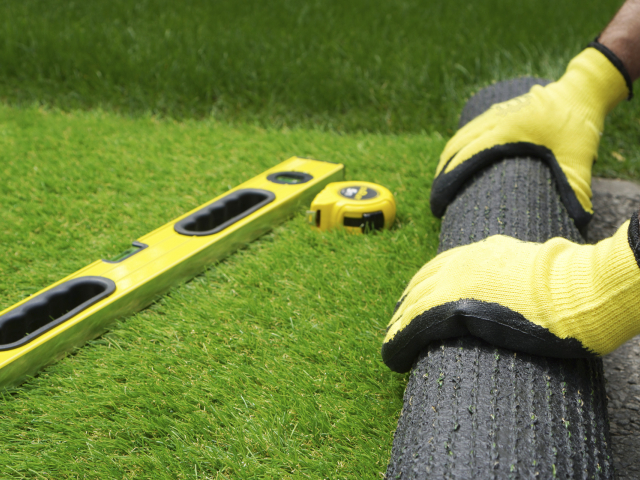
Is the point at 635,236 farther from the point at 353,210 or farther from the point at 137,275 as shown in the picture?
the point at 137,275

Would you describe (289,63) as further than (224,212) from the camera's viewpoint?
Yes

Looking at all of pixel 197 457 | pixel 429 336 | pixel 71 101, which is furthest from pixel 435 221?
pixel 71 101

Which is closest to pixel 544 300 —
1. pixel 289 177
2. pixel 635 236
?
pixel 635 236

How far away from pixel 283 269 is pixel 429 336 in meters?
0.85

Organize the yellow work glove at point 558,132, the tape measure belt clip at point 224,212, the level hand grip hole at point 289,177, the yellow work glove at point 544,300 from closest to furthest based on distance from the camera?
the yellow work glove at point 544,300, the yellow work glove at point 558,132, the tape measure belt clip at point 224,212, the level hand grip hole at point 289,177

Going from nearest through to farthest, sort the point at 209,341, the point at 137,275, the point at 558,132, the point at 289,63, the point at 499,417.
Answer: the point at 499,417
the point at 209,341
the point at 137,275
the point at 558,132
the point at 289,63

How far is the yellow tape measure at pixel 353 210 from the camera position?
2039 millimetres

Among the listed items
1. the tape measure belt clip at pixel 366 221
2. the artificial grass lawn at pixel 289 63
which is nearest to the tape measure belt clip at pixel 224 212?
the tape measure belt clip at pixel 366 221

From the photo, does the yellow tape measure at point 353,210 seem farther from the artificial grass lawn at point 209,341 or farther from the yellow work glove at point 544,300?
the yellow work glove at point 544,300

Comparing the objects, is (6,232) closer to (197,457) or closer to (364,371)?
(197,457)

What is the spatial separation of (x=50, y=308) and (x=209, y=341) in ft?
1.56

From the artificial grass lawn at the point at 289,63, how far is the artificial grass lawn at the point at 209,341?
0.83m

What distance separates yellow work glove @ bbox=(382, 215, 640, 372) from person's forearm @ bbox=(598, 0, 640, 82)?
3.46 feet

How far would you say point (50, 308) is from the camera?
1.57 m
